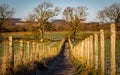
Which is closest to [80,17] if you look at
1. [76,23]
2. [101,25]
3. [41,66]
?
[76,23]

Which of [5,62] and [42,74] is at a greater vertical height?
[5,62]

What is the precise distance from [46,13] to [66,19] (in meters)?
13.2

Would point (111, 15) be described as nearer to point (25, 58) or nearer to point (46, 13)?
point (46, 13)

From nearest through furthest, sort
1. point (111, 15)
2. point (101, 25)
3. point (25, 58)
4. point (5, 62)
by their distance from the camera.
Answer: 1. point (5, 62)
2. point (25, 58)
3. point (101, 25)
4. point (111, 15)

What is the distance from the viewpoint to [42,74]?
19.6 m

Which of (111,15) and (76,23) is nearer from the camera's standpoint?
(111,15)

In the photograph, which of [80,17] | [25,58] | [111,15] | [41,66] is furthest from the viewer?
[80,17]

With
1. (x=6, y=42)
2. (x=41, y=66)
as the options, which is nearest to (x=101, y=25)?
(x=41, y=66)

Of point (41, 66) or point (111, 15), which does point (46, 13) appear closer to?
point (111, 15)

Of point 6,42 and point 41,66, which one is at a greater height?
point 6,42

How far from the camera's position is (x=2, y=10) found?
11394cm

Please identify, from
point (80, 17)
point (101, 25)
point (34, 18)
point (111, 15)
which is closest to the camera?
point (101, 25)

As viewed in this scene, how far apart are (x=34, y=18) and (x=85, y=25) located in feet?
63.2

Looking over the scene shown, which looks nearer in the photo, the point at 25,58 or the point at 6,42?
the point at 6,42
